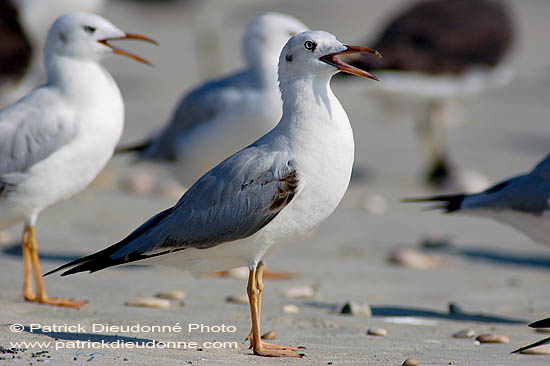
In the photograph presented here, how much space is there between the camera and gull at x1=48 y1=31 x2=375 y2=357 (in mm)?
3875

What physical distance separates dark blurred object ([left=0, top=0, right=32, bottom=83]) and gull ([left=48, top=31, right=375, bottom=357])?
18.3 ft

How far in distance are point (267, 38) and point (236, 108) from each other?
0.54 metres

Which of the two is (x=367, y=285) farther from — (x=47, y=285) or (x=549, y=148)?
(x=549, y=148)

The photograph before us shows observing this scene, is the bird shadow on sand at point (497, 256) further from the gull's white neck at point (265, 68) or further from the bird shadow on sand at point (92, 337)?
the bird shadow on sand at point (92, 337)

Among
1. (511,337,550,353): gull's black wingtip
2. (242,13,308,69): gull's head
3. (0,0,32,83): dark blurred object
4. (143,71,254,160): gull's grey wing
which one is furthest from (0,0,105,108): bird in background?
(511,337,550,353): gull's black wingtip

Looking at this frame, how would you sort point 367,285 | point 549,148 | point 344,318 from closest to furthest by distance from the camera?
point 344,318 → point 367,285 → point 549,148

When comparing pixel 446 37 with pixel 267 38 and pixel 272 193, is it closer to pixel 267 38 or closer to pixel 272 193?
pixel 267 38

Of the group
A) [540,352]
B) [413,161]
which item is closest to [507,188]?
[540,352]

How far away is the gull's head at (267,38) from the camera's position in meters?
6.45

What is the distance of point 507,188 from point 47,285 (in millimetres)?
2688

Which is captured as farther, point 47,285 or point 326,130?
point 47,285

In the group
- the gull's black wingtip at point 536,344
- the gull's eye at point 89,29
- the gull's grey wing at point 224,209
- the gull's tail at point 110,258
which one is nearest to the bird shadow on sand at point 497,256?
the gull's black wingtip at point 536,344

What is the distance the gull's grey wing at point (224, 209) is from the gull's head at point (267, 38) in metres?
2.48

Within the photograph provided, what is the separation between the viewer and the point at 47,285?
5316mm
